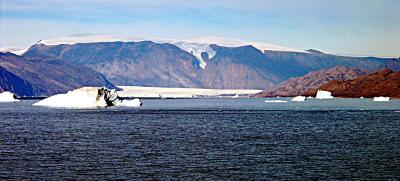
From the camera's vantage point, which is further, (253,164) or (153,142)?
(153,142)

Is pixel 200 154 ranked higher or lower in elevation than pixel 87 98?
lower

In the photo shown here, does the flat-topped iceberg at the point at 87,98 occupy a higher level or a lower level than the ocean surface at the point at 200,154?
higher

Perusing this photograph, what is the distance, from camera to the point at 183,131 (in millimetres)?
71438

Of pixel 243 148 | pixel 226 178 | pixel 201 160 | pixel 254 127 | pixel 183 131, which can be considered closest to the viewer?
pixel 226 178

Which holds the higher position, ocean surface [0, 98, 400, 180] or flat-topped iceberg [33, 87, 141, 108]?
flat-topped iceberg [33, 87, 141, 108]

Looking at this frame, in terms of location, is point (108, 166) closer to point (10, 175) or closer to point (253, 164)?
point (10, 175)

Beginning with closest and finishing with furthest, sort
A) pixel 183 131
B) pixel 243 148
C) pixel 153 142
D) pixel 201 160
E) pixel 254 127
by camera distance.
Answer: pixel 201 160, pixel 243 148, pixel 153 142, pixel 183 131, pixel 254 127

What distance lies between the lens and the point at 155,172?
128 ft

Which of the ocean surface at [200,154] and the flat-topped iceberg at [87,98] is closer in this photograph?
the ocean surface at [200,154]

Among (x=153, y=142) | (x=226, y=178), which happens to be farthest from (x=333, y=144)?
(x=226, y=178)

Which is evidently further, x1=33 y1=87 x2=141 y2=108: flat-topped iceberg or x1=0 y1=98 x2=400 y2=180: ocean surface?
x1=33 y1=87 x2=141 y2=108: flat-topped iceberg

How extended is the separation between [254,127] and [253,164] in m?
35.3

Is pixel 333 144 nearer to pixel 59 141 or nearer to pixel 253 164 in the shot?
pixel 253 164

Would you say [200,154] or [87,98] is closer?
[200,154]
